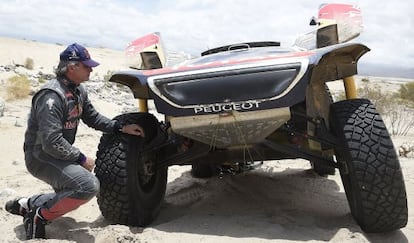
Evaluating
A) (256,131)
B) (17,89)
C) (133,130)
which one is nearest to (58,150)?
(133,130)

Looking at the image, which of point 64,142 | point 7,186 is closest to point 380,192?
point 64,142

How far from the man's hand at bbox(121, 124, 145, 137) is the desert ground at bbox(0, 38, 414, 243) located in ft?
2.46

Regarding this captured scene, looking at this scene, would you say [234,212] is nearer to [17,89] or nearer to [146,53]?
[146,53]

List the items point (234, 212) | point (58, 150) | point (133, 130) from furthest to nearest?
point (234, 212) → point (133, 130) → point (58, 150)

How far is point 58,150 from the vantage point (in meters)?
3.71

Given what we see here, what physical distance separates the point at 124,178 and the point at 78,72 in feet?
2.89

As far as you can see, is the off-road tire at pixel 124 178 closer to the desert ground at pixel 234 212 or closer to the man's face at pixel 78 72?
the desert ground at pixel 234 212

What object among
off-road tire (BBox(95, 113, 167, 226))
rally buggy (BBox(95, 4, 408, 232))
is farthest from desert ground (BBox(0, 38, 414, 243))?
rally buggy (BBox(95, 4, 408, 232))

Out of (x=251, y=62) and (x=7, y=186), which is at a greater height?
(x=251, y=62)

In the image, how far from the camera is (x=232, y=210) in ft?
15.7

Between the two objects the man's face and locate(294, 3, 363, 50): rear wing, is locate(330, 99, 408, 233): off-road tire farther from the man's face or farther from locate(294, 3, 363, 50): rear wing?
the man's face

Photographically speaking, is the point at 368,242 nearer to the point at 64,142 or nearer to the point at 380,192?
the point at 380,192

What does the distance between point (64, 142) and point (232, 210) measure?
1.75 meters

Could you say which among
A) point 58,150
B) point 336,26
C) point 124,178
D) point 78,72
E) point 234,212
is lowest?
point 234,212
